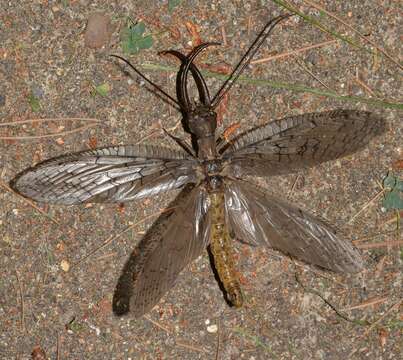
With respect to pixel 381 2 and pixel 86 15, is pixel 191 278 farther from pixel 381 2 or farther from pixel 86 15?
pixel 381 2

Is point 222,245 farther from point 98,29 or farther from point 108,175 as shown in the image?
point 98,29

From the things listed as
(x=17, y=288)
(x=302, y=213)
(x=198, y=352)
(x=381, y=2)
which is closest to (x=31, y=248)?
(x=17, y=288)

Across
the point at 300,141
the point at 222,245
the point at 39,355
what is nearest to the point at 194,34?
the point at 300,141

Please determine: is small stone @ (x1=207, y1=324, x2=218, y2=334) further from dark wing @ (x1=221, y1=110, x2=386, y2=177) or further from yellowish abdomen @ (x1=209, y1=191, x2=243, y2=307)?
dark wing @ (x1=221, y1=110, x2=386, y2=177)

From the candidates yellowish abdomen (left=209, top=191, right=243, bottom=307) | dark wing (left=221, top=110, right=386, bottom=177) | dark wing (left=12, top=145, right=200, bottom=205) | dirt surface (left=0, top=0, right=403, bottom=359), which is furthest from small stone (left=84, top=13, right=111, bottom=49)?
yellowish abdomen (left=209, top=191, right=243, bottom=307)

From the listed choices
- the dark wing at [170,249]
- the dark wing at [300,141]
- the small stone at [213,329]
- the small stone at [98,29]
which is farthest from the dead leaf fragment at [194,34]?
the small stone at [213,329]
